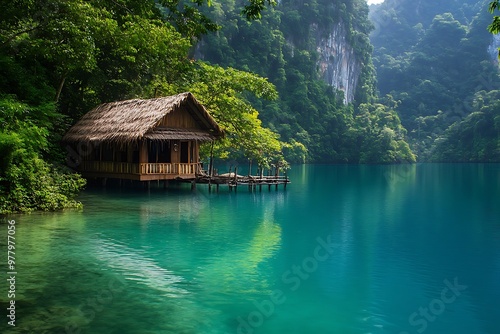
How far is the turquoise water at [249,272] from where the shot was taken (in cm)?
831

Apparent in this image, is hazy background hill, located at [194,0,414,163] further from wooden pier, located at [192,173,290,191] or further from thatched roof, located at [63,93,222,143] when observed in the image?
thatched roof, located at [63,93,222,143]

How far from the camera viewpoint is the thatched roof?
24.2 meters

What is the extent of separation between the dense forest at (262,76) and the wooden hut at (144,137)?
165cm

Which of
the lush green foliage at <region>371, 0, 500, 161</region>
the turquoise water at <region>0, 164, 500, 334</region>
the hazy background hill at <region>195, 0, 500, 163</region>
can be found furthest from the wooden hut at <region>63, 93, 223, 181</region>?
the lush green foliage at <region>371, 0, 500, 161</region>

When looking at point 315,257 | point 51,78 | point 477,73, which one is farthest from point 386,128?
point 315,257

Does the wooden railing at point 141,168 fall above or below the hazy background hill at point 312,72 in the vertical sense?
Answer: below

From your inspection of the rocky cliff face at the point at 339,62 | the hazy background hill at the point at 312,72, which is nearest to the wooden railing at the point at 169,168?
the hazy background hill at the point at 312,72

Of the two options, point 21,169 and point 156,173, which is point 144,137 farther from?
point 21,169

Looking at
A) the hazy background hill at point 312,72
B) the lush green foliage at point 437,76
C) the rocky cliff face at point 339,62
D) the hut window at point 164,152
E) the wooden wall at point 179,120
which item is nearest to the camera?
the wooden wall at point 179,120

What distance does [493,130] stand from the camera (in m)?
76.4

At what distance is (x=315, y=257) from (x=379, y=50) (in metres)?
128

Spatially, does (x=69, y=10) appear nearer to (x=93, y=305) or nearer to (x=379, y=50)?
(x=93, y=305)

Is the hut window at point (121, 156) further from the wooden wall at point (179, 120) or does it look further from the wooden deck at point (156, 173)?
the wooden wall at point (179, 120)

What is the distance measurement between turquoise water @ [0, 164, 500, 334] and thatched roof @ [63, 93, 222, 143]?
4.62 m
